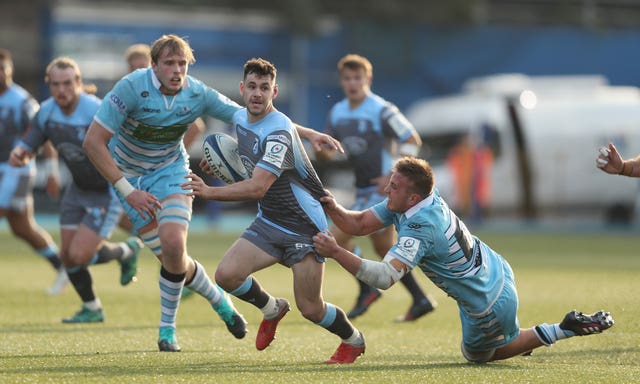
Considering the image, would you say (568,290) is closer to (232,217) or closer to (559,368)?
(559,368)

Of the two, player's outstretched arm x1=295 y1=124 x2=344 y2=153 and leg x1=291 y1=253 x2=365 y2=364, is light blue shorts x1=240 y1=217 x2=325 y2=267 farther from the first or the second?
player's outstretched arm x1=295 y1=124 x2=344 y2=153

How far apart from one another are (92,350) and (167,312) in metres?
0.60

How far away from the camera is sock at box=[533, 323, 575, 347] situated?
8.12m

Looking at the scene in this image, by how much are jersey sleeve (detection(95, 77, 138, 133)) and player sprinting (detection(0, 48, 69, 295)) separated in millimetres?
4071

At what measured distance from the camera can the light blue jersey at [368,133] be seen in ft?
39.3

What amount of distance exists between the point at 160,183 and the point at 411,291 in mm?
3197

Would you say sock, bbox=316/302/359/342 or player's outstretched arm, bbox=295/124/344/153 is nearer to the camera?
sock, bbox=316/302/359/342

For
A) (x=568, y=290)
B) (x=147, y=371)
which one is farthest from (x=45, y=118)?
(x=568, y=290)

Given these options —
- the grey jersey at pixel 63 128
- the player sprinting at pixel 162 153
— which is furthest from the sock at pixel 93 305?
the player sprinting at pixel 162 153

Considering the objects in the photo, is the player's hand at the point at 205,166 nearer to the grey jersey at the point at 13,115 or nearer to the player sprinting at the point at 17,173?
the player sprinting at the point at 17,173

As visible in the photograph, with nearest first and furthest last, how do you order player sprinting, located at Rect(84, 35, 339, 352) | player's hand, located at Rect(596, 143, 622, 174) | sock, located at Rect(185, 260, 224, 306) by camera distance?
player's hand, located at Rect(596, 143, 622, 174) < player sprinting, located at Rect(84, 35, 339, 352) < sock, located at Rect(185, 260, 224, 306)

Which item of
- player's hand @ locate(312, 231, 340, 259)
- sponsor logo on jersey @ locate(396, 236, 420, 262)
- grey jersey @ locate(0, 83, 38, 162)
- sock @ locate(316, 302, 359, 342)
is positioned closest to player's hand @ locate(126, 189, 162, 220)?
sock @ locate(316, 302, 359, 342)

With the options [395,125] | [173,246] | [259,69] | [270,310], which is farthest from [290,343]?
[395,125]

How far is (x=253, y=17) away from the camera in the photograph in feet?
134
